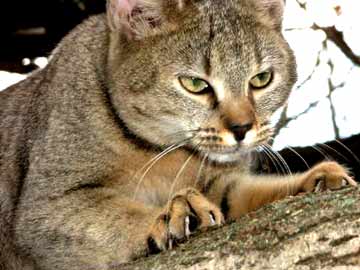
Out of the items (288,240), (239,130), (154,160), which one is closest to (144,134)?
(154,160)

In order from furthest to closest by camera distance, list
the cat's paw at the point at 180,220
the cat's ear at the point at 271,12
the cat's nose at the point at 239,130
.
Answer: the cat's ear at the point at 271,12
the cat's nose at the point at 239,130
the cat's paw at the point at 180,220

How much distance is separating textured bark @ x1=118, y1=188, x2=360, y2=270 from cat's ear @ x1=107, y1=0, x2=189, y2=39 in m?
1.11

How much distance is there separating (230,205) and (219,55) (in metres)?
0.68

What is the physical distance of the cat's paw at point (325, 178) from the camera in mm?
2957

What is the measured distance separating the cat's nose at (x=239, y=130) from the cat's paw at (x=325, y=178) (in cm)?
34

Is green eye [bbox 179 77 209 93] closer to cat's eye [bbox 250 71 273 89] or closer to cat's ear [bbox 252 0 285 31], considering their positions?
cat's eye [bbox 250 71 273 89]

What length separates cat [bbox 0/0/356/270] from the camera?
294 cm

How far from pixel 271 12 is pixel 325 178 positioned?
0.82 m

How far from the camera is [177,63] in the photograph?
305cm

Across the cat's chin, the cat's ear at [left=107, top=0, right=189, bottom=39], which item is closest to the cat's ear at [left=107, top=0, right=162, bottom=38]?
the cat's ear at [left=107, top=0, right=189, bottom=39]

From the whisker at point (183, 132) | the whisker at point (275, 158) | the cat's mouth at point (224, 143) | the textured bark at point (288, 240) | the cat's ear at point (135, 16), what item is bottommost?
the textured bark at point (288, 240)

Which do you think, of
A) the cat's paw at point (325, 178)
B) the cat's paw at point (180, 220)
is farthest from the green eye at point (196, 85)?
the cat's paw at point (325, 178)

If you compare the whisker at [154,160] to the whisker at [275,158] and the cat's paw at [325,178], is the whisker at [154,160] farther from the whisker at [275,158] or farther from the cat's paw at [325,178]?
the cat's paw at [325,178]

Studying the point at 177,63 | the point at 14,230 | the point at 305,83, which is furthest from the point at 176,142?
the point at 305,83
